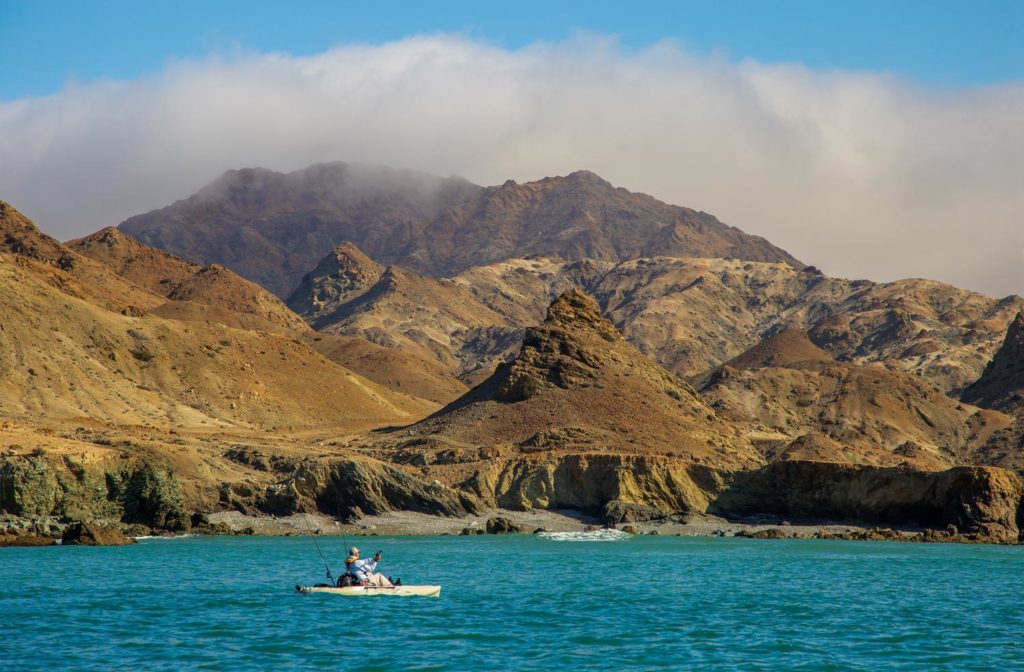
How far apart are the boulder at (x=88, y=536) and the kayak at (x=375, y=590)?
30349 mm

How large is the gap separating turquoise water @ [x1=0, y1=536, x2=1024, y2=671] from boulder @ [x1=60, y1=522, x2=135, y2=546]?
9.00ft

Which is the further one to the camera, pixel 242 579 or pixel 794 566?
pixel 794 566

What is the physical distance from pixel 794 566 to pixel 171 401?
4264 inches

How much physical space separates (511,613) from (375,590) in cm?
742

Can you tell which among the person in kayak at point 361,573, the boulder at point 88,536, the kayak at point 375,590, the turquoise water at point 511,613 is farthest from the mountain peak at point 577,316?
the person in kayak at point 361,573

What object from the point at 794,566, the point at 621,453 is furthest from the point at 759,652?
the point at 621,453

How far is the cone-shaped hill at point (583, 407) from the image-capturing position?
443 feet

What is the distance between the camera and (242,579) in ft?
209

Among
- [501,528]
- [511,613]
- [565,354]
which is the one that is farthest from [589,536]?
[565,354]

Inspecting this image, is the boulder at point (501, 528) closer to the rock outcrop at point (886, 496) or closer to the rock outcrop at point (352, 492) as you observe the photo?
the rock outcrop at point (352, 492)

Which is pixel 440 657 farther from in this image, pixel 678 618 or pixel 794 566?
pixel 794 566

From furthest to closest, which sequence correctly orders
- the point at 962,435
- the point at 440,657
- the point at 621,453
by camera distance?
the point at 962,435, the point at 621,453, the point at 440,657

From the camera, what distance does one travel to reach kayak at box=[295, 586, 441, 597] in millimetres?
56875

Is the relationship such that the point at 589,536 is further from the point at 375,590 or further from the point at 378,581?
the point at 375,590
